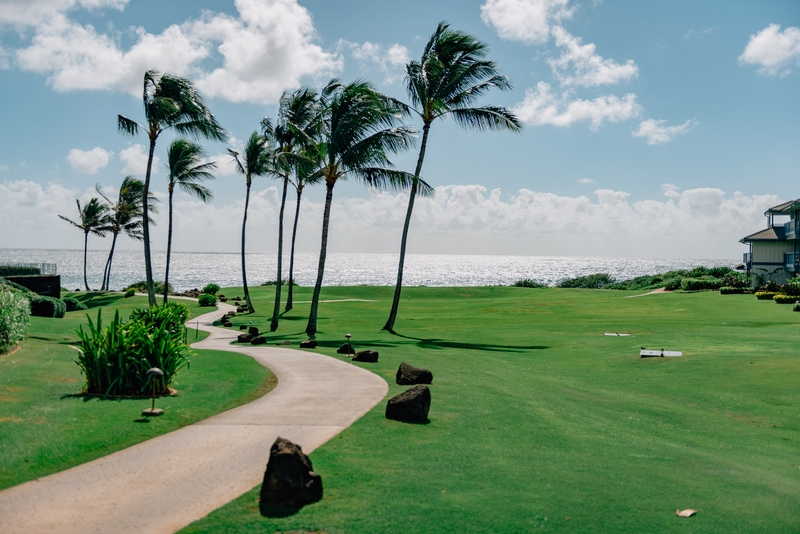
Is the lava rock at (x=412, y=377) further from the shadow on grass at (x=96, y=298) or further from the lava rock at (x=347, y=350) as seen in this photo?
the shadow on grass at (x=96, y=298)

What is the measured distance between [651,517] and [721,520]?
0.77 m

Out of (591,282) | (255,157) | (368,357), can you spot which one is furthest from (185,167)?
(591,282)

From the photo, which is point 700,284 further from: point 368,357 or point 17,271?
point 17,271

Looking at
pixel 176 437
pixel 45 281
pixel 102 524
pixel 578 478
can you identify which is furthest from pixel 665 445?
pixel 45 281

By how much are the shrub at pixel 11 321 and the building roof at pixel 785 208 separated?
51.8m

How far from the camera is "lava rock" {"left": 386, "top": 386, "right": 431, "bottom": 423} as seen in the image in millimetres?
9500

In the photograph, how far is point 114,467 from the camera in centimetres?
732

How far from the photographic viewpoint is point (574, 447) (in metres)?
9.02

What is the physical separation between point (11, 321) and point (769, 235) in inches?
2194

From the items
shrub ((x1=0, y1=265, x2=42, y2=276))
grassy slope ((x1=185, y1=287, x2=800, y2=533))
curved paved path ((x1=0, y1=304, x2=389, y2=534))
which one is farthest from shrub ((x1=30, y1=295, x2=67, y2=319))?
curved paved path ((x1=0, y1=304, x2=389, y2=534))

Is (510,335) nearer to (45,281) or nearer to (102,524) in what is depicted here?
(102,524)

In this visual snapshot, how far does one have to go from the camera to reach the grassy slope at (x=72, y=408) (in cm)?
766

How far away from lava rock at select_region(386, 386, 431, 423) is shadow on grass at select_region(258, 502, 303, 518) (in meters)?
3.67

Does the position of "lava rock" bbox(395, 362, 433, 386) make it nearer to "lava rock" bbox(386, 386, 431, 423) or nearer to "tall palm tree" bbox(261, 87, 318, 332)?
"lava rock" bbox(386, 386, 431, 423)
